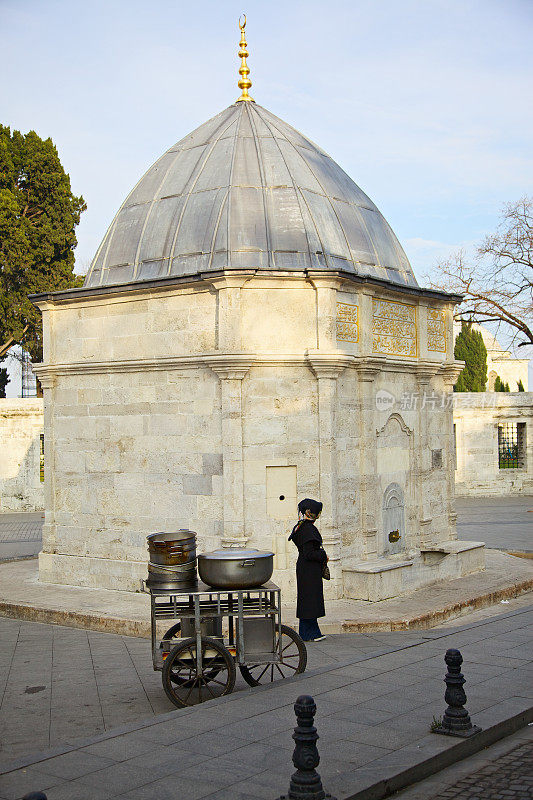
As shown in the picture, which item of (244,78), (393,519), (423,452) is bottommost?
(393,519)

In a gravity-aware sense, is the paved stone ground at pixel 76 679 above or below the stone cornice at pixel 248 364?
below

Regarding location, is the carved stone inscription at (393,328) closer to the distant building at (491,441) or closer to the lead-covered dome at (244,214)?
the lead-covered dome at (244,214)

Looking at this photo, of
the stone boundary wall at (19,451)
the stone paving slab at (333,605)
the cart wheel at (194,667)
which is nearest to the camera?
the cart wheel at (194,667)

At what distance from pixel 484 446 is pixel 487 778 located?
83.1 feet

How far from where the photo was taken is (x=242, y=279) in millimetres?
11883

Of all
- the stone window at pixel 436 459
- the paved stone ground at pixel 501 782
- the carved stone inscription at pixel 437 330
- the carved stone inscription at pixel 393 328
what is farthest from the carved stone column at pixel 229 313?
the paved stone ground at pixel 501 782

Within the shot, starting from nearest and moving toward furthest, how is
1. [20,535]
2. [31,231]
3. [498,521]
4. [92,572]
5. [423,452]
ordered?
[92,572] → [423,452] → [20,535] → [498,521] → [31,231]

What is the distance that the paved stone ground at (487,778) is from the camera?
5.77m

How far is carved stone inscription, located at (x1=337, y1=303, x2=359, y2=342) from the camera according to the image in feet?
41.1

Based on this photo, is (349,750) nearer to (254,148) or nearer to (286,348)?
(286,348)

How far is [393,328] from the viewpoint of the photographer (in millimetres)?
13797

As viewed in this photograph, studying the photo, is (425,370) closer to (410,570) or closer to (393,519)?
(393,519)

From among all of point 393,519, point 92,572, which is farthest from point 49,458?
point 393,519

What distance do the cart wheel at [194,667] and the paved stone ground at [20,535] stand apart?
406 inches
